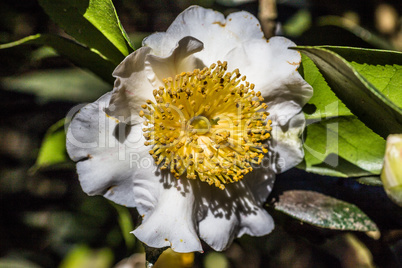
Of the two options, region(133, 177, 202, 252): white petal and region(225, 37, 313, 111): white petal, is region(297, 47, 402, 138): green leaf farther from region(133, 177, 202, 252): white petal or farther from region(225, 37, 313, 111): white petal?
region(133, 177, 202, 252): white petal

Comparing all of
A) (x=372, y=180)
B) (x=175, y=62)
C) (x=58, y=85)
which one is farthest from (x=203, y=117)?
(x=58, y=85)

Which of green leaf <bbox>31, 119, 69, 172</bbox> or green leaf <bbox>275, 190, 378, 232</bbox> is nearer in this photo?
green leaf <bbox>275, 190, 378, 232</bbox>

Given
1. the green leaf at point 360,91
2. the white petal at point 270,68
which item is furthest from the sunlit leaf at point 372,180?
the white petal at point 270,68

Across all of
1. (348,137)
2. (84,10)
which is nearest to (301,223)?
(348,137)

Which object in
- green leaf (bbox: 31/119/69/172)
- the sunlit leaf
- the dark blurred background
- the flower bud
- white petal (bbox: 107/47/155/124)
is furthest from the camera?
the dark blurred background

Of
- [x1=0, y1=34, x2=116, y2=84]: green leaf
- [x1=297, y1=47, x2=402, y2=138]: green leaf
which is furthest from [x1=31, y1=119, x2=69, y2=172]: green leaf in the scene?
[x1=297, y1=47, x2=402, y2=138]: green leaf

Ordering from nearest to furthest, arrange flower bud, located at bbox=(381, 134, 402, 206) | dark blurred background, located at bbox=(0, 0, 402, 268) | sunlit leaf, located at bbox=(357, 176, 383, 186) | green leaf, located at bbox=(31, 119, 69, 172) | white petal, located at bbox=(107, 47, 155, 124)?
flower bud, located at bbox=(381, 134, 402, 206) < white petal, located at bbox=(107, 47, 155, 124) < sunlit leaf, located at bbox=(357, 176, 383, 186) < green leaf, located at bbox=(31, 119, 69, 172) < dark blurred background, located at bbox=(0, 0, 402, 268)
